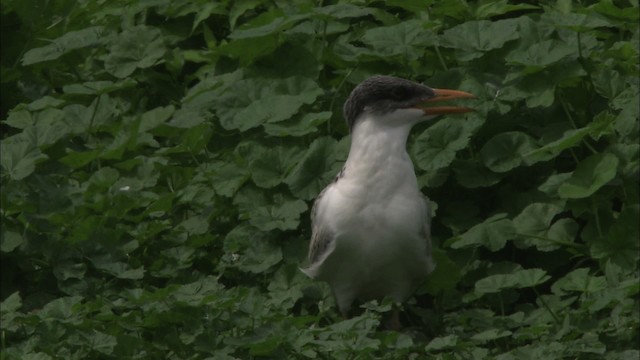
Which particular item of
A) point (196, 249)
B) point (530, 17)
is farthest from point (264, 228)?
point (530, 17)

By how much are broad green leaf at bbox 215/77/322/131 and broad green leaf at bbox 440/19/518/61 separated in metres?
0.81

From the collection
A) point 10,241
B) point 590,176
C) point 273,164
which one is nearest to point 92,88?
point 273,164

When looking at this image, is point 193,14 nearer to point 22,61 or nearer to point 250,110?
point 22,61

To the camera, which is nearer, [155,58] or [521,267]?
[521,267]

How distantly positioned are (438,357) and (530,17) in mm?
2851

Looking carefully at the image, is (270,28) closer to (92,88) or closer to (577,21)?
(92,88)

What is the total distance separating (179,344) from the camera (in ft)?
28.2

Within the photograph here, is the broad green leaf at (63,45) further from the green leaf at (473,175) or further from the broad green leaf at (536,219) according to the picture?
the broad green leaf at (536,219)

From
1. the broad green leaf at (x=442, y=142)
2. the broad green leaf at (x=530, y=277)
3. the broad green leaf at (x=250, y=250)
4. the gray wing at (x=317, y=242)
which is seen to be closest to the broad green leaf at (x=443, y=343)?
the broad green leaf at (x=530, y=277)

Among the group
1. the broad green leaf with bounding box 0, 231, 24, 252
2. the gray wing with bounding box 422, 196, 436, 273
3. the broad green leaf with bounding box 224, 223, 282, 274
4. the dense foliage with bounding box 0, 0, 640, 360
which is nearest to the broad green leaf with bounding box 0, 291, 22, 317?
the dense foliage with bounding box 0, 0, 640, 360

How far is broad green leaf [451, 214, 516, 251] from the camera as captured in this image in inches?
371

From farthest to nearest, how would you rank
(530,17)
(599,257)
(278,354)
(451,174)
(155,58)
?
(155,58), (530,17), (451,174), (599,257), (278,354)

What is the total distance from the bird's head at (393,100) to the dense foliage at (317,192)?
485mm

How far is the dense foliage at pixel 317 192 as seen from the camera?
340 inches
